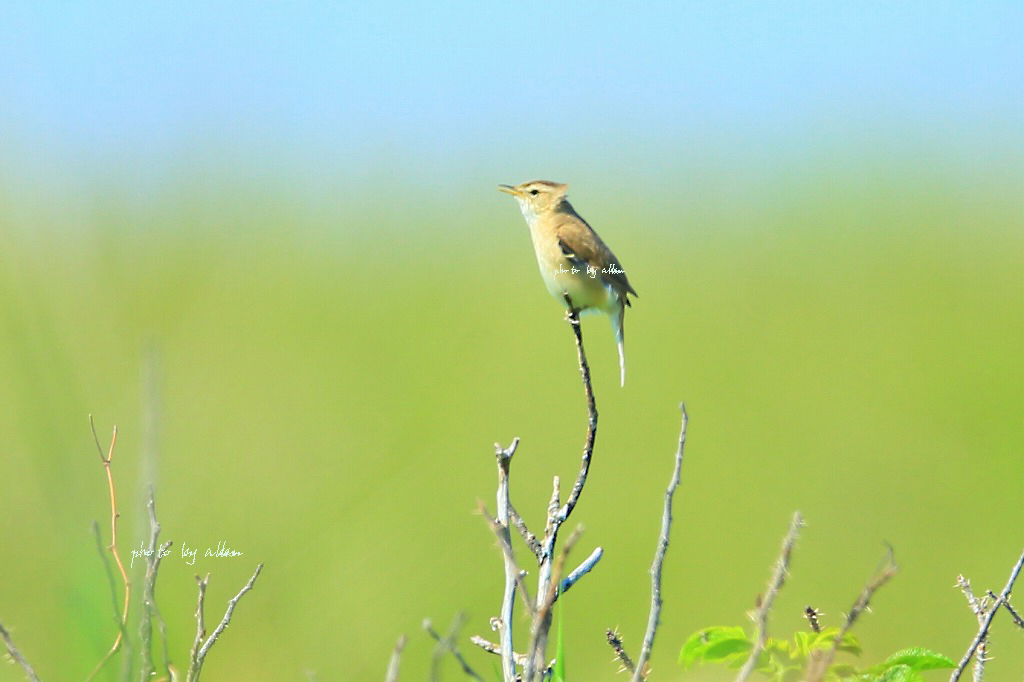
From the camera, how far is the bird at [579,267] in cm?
320

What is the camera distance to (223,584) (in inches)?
198

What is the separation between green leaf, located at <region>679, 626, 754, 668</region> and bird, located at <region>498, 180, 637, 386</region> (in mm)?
1716

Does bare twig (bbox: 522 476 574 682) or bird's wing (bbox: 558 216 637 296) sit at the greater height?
bird's wing (bbox: 558 216 637 296)

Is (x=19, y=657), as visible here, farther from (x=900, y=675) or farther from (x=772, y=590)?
(x=900, y=675)

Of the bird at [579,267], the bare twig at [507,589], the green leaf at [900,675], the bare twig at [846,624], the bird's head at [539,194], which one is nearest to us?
the bare twig at [846,624]

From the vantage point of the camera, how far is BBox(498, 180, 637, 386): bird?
3203mm

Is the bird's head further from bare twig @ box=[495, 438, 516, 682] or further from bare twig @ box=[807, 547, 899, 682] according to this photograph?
bare twig @ box=[807, 547, 899, 682]

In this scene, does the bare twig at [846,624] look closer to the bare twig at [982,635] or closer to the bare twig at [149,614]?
the bare twig at [982,635]

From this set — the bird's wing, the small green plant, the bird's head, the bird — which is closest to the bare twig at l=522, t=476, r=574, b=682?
the small green plant

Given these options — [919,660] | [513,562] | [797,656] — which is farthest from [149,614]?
[919,660]

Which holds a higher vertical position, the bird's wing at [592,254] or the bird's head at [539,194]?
the bird's head at [539,194]

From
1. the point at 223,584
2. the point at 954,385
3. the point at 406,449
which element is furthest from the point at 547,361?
the point at 223,584

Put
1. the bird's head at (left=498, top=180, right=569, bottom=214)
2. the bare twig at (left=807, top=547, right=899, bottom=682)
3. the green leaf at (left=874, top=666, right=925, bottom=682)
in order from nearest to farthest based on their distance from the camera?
the bare twig at (left=807, top=547, right=899, bottom=682)
the green leaf at (left=874, top=666, right=925, bottom=682)
the bird's head at (left=498, top=180, right=569, bottom=214)

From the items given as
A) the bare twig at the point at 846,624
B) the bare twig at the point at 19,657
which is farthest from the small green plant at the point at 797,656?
the bare twig at the point at 19,657
